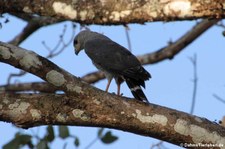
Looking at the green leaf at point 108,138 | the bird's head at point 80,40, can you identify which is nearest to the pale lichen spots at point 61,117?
the green leaf at point 108,138

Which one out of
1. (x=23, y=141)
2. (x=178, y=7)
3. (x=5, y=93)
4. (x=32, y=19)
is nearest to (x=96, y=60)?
(x=23, y=141)

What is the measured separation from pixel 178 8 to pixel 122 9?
0.45 meters

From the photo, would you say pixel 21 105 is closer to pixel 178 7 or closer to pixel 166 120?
pixel 166 120

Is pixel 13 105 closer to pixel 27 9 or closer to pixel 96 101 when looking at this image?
pixel 96 101

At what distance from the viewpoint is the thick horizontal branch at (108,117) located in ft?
12.8

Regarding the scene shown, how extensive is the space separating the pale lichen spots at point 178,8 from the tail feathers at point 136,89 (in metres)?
0.70

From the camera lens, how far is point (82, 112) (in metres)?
3.95

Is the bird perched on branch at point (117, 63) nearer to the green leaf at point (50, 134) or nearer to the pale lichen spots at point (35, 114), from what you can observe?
the green leaf at point (50, 134)

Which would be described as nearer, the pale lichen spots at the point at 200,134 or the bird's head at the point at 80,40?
the pale lichen spots at the point at 200,134

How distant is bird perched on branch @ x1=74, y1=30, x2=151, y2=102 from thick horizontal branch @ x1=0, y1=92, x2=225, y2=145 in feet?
2.23

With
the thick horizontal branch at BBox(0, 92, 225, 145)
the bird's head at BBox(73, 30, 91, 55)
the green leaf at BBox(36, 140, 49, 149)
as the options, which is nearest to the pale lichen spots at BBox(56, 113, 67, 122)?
the thick horizontal branch at BBox(0, 92, 225, 145)

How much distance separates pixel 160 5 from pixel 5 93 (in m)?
1.37

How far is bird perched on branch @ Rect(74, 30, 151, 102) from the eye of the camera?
5035 millimetres

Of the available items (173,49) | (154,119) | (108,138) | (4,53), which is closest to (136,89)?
(108,138)
